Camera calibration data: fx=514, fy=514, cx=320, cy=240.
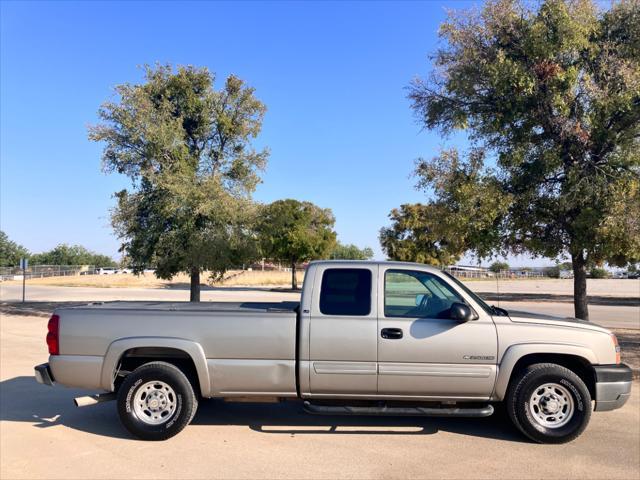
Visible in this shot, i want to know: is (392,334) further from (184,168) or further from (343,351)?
(184,168)

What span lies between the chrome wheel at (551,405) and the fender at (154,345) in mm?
3403

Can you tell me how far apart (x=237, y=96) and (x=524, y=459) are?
16.6 meters

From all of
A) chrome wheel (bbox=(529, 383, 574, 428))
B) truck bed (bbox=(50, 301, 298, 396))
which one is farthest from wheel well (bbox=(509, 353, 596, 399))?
truck bed (bbox=(50, 301, 298, 396))

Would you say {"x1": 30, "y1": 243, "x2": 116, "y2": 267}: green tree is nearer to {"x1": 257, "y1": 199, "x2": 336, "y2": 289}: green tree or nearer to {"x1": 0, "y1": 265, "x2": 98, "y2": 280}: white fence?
{"x1": 0, "y1": 265, "x2": 98, "y2": 280}: white fence

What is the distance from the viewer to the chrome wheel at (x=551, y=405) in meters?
5.33

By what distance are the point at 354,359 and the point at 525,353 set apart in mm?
1749

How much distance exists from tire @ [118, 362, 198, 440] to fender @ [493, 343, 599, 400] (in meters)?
3.20

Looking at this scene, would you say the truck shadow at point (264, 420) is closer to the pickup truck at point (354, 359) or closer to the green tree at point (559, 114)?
the pickup truck at point (354, 359)

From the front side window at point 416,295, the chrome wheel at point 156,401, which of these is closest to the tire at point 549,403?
the front side window at point 416,295

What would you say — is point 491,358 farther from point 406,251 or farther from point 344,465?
point 406,251

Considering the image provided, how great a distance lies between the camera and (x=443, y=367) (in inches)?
207

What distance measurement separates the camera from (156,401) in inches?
215

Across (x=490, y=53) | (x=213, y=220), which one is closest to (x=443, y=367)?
(x=490, y=53)

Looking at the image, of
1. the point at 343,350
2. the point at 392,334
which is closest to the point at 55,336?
the point at 343,350
